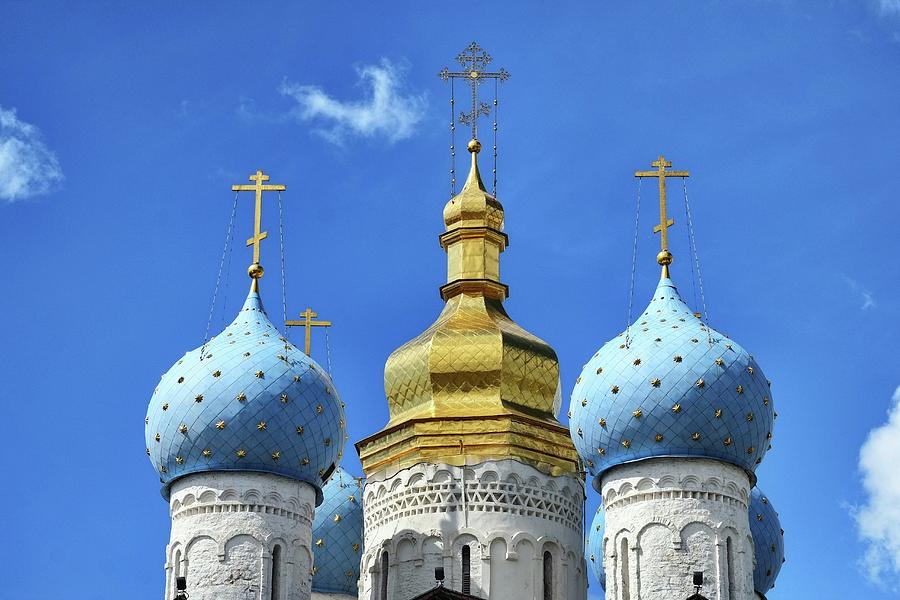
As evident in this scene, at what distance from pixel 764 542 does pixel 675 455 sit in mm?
5425

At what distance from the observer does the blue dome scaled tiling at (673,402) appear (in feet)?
110

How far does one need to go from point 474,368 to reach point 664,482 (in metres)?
4.88

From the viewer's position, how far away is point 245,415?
113 feet

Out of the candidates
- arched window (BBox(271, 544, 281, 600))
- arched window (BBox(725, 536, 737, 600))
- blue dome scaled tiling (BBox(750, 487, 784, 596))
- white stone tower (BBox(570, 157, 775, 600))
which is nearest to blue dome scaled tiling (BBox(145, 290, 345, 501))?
arched window (BBox(271, 544, 281, 600))

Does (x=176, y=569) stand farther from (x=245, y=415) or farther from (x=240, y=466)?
(x=245, y=415)

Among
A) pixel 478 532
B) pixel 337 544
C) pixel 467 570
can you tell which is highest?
pixel 337 544

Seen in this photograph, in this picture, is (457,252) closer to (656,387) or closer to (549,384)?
(549,384)

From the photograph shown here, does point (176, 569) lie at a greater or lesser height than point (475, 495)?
lesser

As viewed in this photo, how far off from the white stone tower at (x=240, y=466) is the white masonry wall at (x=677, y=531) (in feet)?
15.5

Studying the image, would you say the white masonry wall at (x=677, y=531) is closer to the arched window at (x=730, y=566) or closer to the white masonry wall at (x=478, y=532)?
the arched window at (x=730, y=566)

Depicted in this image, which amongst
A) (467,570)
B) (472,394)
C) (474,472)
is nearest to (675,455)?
(474,472)

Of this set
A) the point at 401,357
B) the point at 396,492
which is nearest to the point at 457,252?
the point at 401,357

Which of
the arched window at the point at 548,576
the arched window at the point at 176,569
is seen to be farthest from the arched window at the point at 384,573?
the arched window at the point at 176,569

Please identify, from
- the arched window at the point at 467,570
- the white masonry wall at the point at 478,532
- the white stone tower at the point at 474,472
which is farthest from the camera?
the white stone tower at the point at 474,472
